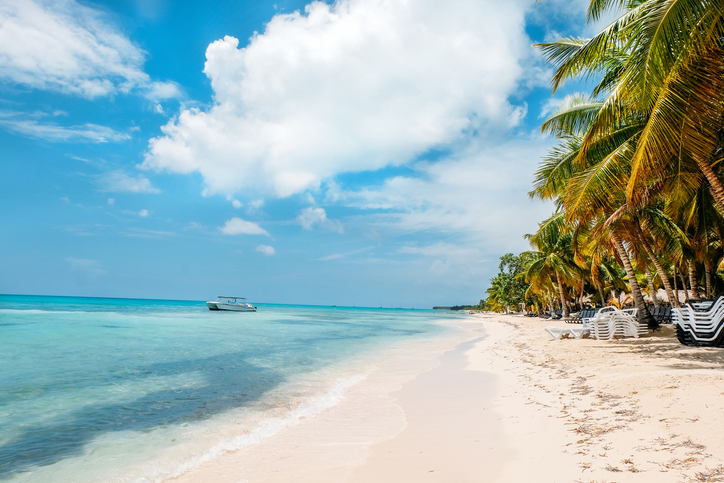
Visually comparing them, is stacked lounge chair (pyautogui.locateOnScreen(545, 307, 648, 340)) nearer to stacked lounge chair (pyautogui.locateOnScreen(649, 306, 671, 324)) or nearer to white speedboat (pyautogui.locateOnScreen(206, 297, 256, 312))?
stacked lounge chair (pyautogui.locateOnScreen(649, 306, 671, 324))

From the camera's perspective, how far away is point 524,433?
435cm

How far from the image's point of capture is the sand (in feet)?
10.5

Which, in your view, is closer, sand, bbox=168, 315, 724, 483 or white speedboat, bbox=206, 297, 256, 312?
sand, bbox=168, 315, 724, 483

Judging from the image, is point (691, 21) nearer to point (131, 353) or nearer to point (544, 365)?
point (544, 365)

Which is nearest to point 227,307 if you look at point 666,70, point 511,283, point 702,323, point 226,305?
point 226,305

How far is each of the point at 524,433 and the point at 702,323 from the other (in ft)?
23.8

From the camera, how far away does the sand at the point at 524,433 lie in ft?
10.5

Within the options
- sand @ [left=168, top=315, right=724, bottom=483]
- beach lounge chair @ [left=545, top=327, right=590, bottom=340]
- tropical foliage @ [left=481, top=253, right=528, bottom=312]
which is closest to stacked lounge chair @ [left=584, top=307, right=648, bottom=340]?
beach lounge chair @ [left=545, top=327, right=590, bottom=340]

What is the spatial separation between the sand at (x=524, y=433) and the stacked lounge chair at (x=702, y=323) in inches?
37.8

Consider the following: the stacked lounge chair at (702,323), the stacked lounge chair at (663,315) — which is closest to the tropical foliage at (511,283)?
the stacked lounge chair at (663,315)

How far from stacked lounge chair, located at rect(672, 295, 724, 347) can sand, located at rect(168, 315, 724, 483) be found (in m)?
0.96

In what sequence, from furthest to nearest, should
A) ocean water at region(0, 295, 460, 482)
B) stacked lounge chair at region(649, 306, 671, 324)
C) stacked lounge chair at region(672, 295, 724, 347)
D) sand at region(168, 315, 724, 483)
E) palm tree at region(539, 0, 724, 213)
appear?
stacked lounge chair at region(649, 306, 671, 324)
stacked lounge chair at region(672, 295, 724, 347)
palm tree at region(539, 0, 724, 213)
ocean water at region(0, 295, 460, 482)
sand at region(168, 315, 724, 483)

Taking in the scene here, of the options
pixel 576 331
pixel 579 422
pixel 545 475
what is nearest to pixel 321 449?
pixel 545 475

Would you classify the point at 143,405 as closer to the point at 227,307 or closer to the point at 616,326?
the point at 616,326
